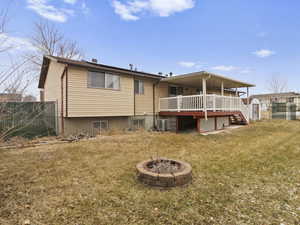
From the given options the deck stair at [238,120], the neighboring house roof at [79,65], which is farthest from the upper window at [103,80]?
the deck stair at [238,120]

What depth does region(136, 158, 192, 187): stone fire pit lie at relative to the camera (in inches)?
124

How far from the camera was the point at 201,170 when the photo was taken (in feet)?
13.4

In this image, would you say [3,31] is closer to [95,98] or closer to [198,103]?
[95,98]

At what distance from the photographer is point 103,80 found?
9562 mm

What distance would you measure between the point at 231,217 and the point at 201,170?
1811 millimetres

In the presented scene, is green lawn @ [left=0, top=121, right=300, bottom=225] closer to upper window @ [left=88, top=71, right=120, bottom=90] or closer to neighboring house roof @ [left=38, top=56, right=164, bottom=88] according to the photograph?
neighboring house roof @ [left=38, top=56, right=164, bottom=88]

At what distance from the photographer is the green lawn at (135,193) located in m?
2.29

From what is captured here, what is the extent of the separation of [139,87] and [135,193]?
916cm

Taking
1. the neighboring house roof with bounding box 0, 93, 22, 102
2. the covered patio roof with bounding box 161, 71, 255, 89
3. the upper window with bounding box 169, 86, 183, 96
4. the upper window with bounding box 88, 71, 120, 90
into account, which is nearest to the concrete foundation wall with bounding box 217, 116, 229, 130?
the covered patio roof with bounding box 161, 71, 255, 89

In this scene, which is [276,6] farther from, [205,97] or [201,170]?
[201,170]

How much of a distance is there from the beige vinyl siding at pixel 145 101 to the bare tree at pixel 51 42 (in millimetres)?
12021

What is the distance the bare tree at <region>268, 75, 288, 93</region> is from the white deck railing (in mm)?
37160

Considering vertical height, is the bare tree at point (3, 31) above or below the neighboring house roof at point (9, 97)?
above

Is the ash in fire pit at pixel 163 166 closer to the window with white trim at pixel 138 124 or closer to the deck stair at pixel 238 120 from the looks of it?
the window with white trim at pixel 138 124
